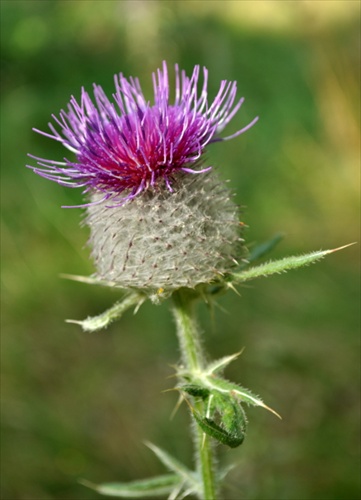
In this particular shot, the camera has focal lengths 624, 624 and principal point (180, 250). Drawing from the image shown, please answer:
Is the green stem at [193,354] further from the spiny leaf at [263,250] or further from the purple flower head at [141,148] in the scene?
the purple flower head at [141,148]

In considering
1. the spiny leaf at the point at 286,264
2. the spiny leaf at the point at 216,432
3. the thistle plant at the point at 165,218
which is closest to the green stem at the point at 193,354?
the thistle plant at the point at 165,218

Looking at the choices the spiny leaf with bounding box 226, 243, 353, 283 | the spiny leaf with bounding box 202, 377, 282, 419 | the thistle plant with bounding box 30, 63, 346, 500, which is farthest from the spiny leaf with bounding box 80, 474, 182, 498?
the spiny leaf with bounding box 226, 243, 353, 283

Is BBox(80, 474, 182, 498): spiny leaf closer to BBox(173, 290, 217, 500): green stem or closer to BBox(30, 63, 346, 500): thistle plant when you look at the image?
BBox(30, 63, 346, 500): thistle plant

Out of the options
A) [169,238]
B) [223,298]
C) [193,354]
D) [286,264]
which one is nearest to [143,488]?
[193,354]

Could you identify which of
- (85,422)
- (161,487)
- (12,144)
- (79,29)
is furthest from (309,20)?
(161,487)

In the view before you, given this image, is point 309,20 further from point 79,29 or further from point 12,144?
point 12,144

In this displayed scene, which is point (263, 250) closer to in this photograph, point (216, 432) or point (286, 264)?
point (286, 264)
